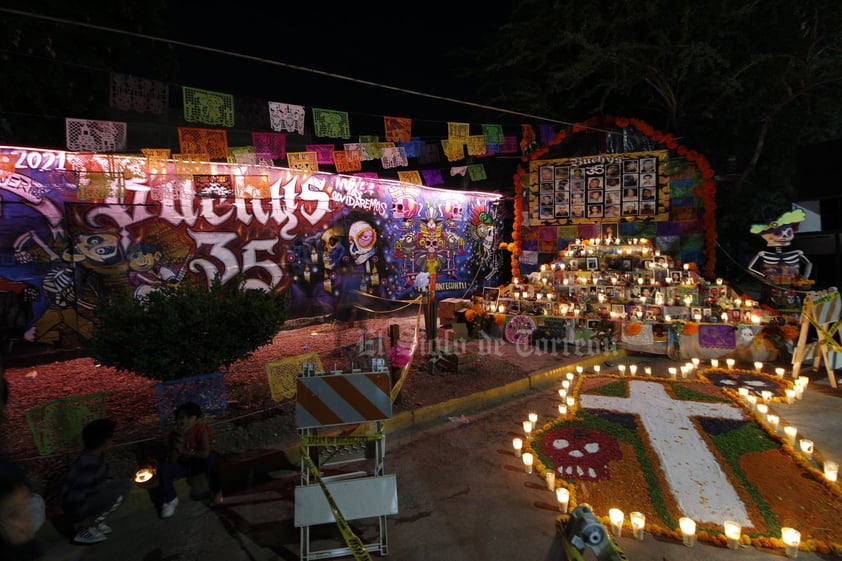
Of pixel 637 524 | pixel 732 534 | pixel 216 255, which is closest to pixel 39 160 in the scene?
pixel 216 255

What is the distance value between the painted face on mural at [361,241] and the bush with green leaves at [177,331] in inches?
285

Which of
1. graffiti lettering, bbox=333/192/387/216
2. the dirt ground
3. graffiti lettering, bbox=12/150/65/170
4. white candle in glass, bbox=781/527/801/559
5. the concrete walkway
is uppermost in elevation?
graffiti lettering, bbox=12/150/65/170

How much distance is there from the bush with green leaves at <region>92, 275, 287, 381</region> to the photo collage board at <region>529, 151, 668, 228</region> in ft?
32.1

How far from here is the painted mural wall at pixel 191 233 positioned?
816cm

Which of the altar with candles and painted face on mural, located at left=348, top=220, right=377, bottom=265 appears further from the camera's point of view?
painted face on mural, located at left=348, top=220, right=377, bottom=265

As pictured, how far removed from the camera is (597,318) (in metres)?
9.18

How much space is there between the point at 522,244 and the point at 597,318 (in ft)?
15.0

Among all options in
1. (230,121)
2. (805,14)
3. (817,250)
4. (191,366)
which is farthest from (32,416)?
(817,250)

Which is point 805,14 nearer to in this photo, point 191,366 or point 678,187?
point 678,187

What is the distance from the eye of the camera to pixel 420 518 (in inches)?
146

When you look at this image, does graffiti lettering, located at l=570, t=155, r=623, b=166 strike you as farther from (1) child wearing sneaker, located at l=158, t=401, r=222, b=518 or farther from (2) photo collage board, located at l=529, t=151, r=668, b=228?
(1) child wearing sneaker, located at l=158, t=401, r=222, b=518

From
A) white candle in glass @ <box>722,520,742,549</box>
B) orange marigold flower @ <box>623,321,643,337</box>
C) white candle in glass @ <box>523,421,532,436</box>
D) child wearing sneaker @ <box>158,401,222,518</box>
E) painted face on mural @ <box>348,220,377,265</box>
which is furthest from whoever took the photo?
painted face on mural @ <box>348,220,377,265</box>

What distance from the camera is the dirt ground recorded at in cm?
458

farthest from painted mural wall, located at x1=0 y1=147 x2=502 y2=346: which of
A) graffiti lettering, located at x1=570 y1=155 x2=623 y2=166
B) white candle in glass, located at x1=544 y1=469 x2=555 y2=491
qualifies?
white candle in glass, located at x1=544 y1=469 x2=555 y2=491
